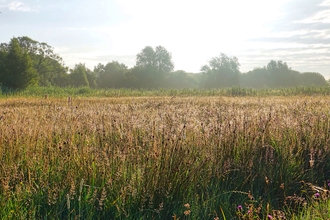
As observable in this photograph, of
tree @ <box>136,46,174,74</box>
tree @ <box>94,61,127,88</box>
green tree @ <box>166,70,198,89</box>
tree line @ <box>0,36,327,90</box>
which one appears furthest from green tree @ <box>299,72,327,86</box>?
tree @ <box>94,61,127,88</box>

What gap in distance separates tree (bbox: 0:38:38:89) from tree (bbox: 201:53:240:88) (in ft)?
124

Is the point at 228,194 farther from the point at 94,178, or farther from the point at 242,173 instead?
the point at 94,178

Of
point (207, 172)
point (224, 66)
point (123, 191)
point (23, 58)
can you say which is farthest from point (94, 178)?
point (224, 66)

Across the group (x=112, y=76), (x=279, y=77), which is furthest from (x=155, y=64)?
(x=279, y=77)

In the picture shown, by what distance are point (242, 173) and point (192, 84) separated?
71457mm

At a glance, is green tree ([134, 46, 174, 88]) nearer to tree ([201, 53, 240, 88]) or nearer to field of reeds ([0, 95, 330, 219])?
tree ([201, 53, 240, 88])

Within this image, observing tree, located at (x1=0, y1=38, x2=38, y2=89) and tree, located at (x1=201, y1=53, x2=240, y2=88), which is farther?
tree, located at (x1=201, y1=53, x2=240, y2=88)

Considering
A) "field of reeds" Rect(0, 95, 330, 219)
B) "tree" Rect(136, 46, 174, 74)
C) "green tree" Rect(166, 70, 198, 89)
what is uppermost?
"tree" Rect(136, 46, 174, 74)

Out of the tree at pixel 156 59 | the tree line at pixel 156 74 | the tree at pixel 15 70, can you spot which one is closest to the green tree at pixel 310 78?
the tree line at pixel 156 74

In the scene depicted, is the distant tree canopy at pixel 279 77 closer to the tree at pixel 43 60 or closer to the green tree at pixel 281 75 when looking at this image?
the green tree at pixel 281 75

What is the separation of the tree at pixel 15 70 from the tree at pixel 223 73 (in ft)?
124

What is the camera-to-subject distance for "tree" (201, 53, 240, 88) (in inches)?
2490

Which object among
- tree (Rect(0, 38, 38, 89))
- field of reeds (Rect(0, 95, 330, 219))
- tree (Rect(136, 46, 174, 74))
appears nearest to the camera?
field of reeds (Rect(0, 95, 330, 219))

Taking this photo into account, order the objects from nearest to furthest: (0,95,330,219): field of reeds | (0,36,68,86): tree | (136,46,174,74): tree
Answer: (0,95,330,219): field of reeds < (0,36,68,86): tree < (136,46,174,74): tree
